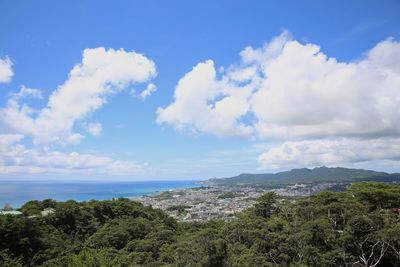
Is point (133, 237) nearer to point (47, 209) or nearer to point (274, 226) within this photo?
point (47, 209)

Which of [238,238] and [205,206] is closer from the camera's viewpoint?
[238,238]

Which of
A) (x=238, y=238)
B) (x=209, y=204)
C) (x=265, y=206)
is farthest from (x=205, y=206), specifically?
(x=238, y=238)

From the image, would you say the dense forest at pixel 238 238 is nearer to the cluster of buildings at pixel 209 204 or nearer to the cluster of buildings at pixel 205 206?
the cluster of buildings at pixel 209 204

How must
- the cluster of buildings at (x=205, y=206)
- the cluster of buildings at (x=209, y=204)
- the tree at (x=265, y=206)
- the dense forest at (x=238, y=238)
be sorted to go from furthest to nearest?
the cluster of buildings at (x=209, y=204) → the cluster of buildings at (x=205, y=206) → the tree at (x=265, y=206) → the dense forest at (x=238, y=238)

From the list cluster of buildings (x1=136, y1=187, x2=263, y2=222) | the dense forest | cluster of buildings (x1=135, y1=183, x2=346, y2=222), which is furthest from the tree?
cluster of buildings (x1=136, y1=187, x2=263, y2=222)

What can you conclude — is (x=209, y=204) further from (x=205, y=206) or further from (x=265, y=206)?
(x=265, y=206)


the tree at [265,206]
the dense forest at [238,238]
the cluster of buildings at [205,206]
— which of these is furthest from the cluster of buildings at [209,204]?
the dense forest at [238,238]

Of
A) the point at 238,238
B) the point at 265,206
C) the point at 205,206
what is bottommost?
the point at 205,206

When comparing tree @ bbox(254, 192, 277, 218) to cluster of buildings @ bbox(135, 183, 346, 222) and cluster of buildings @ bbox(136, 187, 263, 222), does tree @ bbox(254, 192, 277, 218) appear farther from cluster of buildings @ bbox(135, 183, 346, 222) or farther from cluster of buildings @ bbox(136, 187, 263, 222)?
cluster of buildings @ bbox(136, 187, 263, 222)
